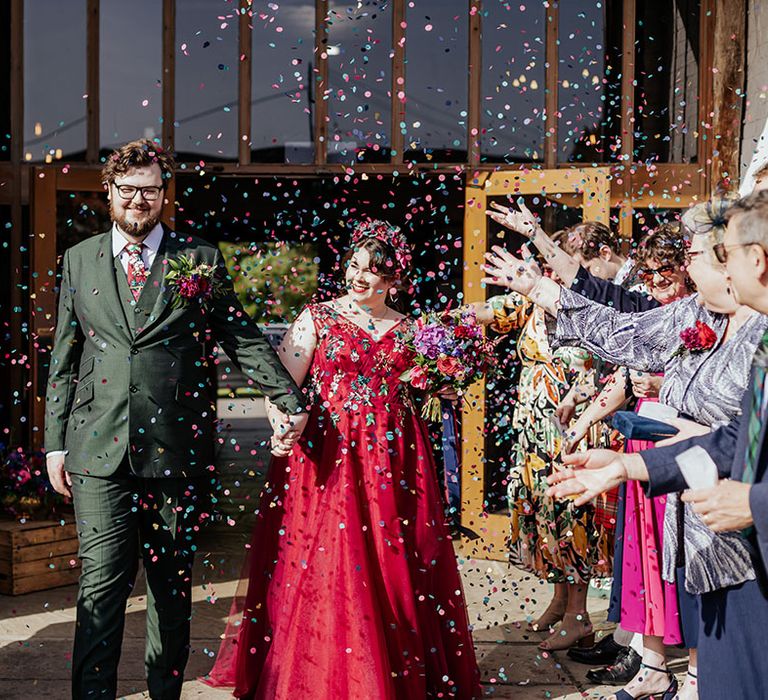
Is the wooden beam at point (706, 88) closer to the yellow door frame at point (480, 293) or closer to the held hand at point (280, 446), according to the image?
the yellow door frame at point (480, 293)

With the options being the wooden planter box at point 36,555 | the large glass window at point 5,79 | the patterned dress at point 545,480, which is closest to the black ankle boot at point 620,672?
the patterned dress at point 545,480

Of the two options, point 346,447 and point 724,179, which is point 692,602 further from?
point 724,179

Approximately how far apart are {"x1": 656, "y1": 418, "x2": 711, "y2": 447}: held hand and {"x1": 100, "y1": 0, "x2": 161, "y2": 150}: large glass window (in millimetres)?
4754

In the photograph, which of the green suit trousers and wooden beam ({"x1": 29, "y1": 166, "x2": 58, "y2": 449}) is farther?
wooden beam ({"x1": 29, "y1": 166, "x2": 58, "y2": 449})

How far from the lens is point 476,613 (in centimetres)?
522

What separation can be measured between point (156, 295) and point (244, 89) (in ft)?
11.0

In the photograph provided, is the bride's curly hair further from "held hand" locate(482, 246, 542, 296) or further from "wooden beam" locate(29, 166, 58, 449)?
"wooden beam" locate(29, 166, 58, 449)

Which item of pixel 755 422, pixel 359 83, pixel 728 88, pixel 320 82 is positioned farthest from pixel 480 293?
pixel 755 422

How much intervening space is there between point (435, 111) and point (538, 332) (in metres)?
2.29

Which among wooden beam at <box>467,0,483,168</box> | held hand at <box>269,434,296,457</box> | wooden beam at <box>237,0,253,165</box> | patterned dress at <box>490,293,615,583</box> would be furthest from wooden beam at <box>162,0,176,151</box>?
held hand at <box>269,434,296,457</box>

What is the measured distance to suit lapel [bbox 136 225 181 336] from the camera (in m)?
3.53

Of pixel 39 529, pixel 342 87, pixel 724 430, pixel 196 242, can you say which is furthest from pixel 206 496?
pixel 342 87

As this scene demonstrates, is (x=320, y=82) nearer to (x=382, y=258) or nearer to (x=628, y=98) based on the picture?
(x=628, y=98)

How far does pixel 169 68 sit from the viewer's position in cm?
658
